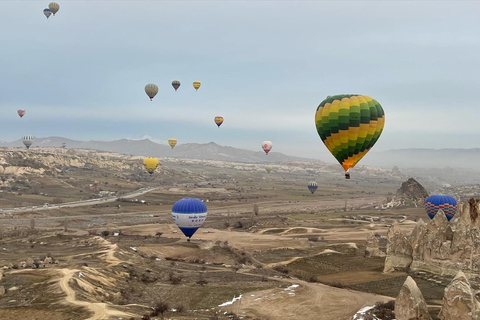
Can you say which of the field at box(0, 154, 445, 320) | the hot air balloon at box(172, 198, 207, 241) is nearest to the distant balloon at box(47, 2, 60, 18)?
the field at box(0, 154, 445, 320)

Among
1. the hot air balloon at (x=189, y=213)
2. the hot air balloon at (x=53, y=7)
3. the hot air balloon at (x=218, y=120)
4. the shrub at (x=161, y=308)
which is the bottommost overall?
the shrub at (x=161, y=308)

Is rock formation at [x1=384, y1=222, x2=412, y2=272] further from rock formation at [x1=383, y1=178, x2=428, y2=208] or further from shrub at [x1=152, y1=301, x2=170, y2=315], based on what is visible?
rock formation at [x1=383, y1=178, x2=428, y2=208]

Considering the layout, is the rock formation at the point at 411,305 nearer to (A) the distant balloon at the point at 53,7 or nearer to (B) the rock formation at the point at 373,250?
(B) the rock formation at the point at 373,250

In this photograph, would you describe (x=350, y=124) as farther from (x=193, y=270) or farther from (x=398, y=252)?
(x=193, y=270)

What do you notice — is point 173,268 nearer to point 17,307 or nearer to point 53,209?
point 17,307

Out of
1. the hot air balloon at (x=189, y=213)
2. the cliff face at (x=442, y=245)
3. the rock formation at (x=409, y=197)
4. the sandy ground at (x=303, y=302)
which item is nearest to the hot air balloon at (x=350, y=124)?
the cliff face at (x=442, y=245)
